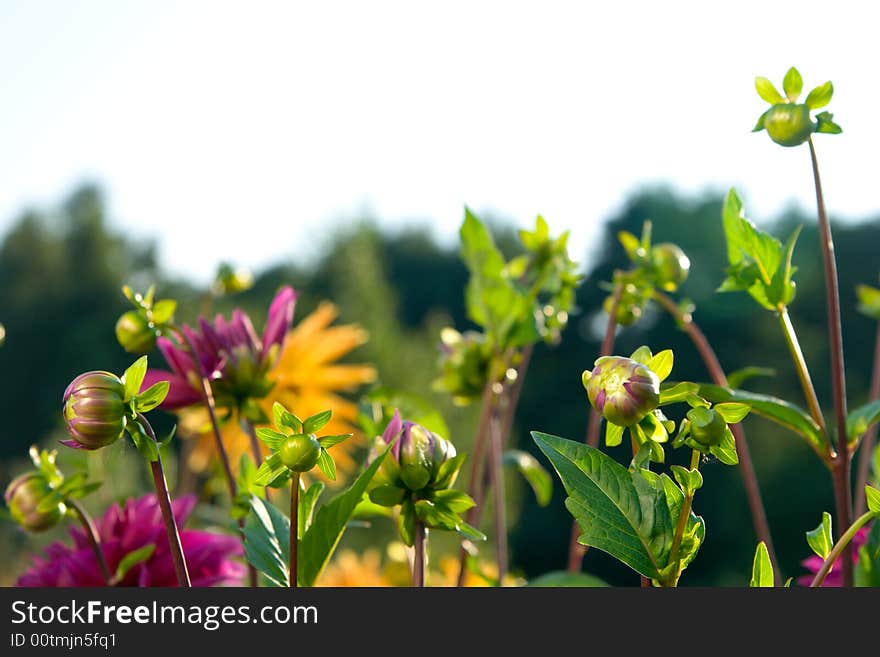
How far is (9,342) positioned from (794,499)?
19.7ft

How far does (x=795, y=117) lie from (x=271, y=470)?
0.16 meters

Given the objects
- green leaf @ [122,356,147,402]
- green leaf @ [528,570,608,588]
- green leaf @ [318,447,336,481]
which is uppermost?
green leaf @ [122,356,147,402]

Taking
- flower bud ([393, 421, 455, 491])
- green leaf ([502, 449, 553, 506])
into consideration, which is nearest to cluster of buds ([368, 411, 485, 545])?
flower bud ([393, 421, 455, 491])

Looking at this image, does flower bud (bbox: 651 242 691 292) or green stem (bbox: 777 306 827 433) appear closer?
green stem (bbox: 777 306 827 433)

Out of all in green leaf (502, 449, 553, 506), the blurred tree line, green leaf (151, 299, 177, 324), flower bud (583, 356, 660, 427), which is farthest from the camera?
the blurred tree line

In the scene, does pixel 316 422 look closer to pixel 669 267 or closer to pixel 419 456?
pixel 419 456

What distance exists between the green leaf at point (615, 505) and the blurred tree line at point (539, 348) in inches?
106

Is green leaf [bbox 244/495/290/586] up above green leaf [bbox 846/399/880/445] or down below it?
below

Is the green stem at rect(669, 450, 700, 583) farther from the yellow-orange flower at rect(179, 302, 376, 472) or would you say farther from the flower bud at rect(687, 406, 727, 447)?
the yellow-orange flower at rect(179, 302, 376, 472)

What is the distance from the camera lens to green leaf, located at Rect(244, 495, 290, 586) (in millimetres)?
221

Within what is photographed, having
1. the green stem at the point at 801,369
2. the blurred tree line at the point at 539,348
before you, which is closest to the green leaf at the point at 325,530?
the green stem at the point at 801,369

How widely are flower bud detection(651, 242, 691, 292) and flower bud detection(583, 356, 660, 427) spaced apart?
17 cm

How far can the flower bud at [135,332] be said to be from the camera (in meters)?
0.27

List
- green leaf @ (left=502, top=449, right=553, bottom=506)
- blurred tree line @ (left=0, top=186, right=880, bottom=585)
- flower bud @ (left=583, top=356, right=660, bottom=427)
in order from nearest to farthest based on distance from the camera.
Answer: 1. flower bud @ (left=583, top=356, right=660, bottom=427)
2. green leaf @ (left=502, top=449, right=553, bottom=506)
3. blurred tree line @ (left=0, top=186, right=880, bottom=585)
